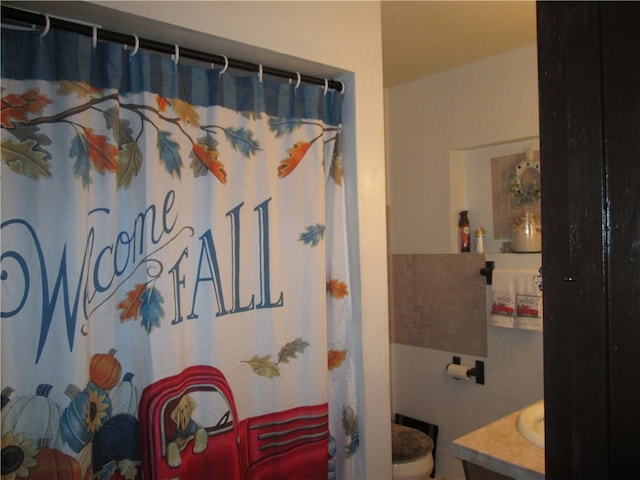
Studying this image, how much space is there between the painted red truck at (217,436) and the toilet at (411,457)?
77cm

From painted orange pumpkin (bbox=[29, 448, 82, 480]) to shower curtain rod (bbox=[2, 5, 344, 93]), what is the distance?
3.69 ft

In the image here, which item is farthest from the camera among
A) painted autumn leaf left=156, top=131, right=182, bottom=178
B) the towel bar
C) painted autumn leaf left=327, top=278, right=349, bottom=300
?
the towel bar

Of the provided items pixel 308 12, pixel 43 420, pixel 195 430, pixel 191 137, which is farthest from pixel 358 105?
pixel 43 420

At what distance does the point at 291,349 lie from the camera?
1570mm

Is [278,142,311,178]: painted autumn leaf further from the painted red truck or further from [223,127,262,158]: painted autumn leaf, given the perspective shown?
the painted red truck

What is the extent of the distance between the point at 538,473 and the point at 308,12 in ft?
5.23

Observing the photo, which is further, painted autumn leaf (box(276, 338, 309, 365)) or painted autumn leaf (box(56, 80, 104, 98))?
painted autumn leaf (box(276, 338, 309, 365))

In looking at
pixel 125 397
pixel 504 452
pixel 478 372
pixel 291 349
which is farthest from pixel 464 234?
pixel 125 397

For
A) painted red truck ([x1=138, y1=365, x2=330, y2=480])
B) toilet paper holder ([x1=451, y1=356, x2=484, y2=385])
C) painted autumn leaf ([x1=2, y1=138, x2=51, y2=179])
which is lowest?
toilet paper holder ([x1=451, y1=356, x2=484, y2=385])

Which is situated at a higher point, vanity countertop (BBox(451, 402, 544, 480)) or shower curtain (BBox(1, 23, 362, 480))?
shower curtain (BBox(1, 23, 362, 480))

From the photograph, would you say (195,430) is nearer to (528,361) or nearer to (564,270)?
(564,270)

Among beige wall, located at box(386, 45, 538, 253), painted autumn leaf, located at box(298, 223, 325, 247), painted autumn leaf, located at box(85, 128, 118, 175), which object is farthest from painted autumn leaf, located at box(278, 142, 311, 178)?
beige wall, located at box(386, 45, 538, 253)

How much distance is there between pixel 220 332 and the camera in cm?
143

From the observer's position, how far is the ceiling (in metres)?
1.97
